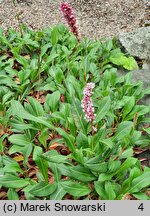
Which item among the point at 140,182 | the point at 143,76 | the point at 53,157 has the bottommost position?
the point at 140,182

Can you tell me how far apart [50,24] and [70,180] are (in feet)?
11.3

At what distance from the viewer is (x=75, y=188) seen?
134 inches

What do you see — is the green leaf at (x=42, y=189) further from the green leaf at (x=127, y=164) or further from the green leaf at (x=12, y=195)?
the green leaf at (x=127, y=164)

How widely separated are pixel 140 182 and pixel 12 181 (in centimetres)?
103

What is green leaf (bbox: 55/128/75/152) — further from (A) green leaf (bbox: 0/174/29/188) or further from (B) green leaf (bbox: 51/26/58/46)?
(B) green leaf (bbox: 51/26/58/46)

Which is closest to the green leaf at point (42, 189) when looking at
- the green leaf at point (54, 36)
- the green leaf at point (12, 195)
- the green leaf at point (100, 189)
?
the green leaf at point (12, 195)

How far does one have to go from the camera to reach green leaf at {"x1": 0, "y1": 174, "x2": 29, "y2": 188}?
349cm

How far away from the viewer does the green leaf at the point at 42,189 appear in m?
3.37

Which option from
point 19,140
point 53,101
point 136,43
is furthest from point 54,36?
point 19,140

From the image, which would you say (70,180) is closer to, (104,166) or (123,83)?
(104,166)

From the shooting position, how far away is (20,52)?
18.3 feet

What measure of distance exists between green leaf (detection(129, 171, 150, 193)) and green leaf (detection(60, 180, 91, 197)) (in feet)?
1.16

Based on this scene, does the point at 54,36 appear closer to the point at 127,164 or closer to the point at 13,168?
the point at 13,168

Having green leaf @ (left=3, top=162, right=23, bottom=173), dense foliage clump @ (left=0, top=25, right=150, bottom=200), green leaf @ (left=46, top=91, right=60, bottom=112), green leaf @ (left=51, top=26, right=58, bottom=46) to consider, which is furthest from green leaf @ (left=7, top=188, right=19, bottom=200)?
green leaf @ (left=51, top=26, right=58, bottom=46)
